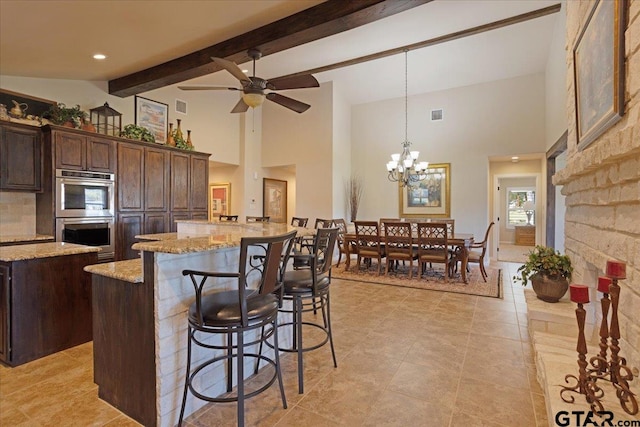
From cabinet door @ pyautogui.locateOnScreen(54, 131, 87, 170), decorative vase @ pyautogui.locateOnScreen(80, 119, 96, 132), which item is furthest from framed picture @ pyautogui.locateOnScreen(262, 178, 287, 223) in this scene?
cabinet door @ pyautogui.locateOnScreen(54, 131, 87, 170)

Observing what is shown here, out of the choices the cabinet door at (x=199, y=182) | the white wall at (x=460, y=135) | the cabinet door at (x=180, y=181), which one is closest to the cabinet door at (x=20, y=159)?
the cabinet door at (x=180, y=181)

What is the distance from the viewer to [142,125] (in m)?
5.45

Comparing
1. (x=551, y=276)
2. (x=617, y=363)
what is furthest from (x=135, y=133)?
(x=617, y=363)

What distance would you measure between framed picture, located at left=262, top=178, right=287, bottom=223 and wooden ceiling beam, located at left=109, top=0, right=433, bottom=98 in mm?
3887

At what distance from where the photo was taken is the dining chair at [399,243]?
208 inches

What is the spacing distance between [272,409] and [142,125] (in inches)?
207

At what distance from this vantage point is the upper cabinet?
3822mm

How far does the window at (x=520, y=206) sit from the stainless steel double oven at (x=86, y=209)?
11.1 m

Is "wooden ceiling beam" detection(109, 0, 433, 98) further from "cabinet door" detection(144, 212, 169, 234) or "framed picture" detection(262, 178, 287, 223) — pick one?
"framed picture" detection(262, 178, 287, 223)

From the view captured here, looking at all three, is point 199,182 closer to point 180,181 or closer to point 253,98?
point 180,181

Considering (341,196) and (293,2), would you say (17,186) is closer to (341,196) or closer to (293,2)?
(293,2)

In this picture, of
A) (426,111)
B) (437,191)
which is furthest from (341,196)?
(426,111)

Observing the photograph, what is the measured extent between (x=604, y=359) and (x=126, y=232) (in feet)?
16.8

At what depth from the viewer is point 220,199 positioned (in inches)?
305
